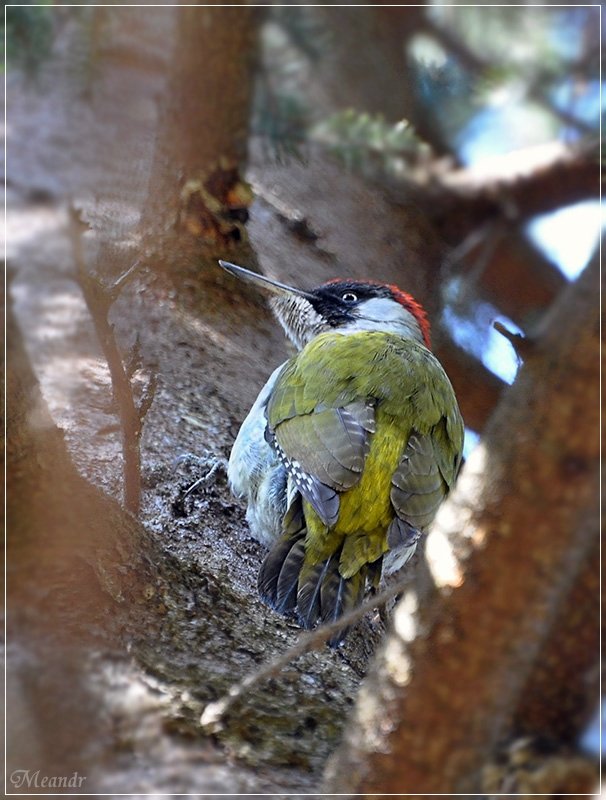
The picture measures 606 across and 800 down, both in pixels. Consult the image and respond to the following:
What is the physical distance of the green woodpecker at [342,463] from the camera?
2449mm

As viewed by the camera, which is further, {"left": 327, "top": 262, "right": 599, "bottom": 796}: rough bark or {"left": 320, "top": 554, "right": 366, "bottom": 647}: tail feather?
{"left": 320, "top": 554, "right": 366, "bottom": 647}: tail feather

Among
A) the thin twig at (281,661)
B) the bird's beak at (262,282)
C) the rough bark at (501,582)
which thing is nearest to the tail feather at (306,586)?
the thin twig at (281,661)

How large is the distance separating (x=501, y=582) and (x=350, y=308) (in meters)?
2.31

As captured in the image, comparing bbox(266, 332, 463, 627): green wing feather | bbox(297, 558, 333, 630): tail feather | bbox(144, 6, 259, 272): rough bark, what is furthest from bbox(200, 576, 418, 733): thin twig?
bbox(144, 6, 259, 272): rough bark

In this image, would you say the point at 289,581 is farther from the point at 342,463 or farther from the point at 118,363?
the point at 118,363

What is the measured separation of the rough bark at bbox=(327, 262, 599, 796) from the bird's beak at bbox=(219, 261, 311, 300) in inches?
79.6

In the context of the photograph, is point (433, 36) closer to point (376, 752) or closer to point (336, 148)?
point (336, 148)

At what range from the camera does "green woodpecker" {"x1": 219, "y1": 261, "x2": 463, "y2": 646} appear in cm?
245

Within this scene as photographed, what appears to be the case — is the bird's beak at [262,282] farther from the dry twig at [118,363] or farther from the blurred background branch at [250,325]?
the dry twig at [118,363]

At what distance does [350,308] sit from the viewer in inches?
139

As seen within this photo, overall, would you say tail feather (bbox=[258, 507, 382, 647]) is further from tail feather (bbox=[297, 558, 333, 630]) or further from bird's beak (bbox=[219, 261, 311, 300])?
bird's beak (bbox=[219, 261, 311, 300])

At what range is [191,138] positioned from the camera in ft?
11.3

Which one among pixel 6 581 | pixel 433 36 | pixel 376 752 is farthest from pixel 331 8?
pixel 376 752

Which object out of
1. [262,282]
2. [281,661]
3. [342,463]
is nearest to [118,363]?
[342,463]
